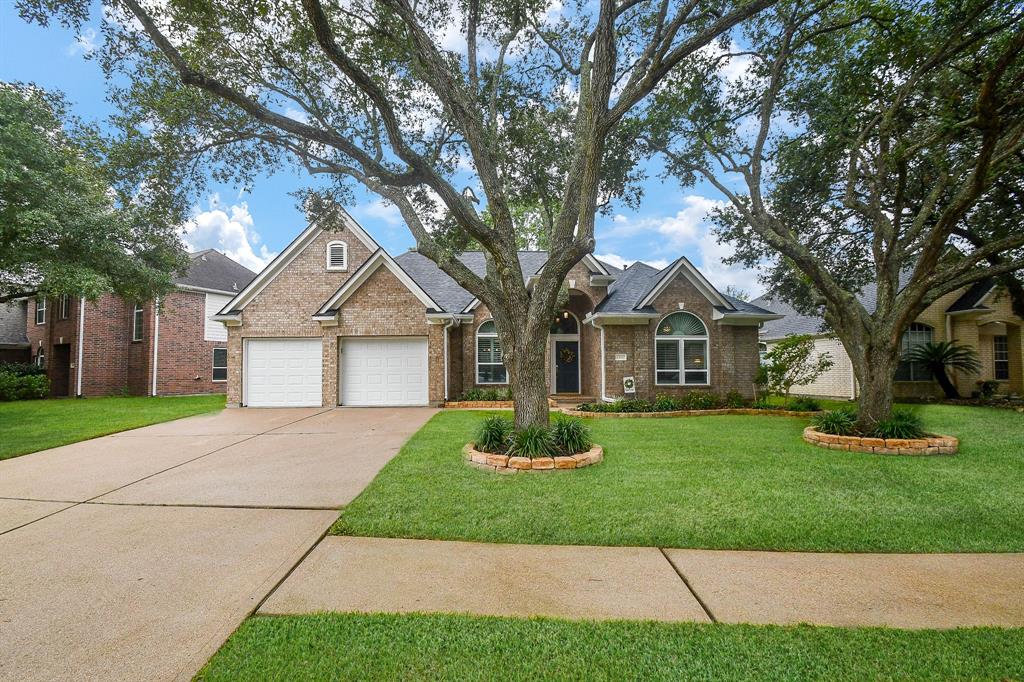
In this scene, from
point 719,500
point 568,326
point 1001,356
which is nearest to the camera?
point 719,500

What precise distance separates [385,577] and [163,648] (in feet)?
4.09

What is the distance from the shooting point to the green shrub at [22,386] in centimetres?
1688

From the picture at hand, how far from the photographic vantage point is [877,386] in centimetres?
759

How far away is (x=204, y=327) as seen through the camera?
64.7 ft

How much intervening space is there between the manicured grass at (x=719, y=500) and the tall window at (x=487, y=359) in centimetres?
707

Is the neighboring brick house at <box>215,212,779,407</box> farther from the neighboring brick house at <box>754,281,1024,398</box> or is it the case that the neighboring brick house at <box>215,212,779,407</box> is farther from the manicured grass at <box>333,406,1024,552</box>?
the manicured grass at <box>333,406,1024,552</box>

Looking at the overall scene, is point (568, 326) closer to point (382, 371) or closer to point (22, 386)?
point (382, 371)

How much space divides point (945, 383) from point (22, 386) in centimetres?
3340

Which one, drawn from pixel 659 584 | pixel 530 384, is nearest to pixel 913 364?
pixel 530 384

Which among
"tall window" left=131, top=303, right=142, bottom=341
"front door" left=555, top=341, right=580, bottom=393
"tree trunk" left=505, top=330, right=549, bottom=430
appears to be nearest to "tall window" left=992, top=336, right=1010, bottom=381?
"front door" left=555, top=341, right=580, bottom=393

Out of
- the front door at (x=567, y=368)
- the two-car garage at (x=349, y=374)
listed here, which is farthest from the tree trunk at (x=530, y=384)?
the front door at (x=567, y=368)

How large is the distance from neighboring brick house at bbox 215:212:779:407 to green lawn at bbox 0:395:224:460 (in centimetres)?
216

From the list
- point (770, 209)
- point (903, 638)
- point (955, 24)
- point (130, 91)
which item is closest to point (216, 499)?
point (903, 638)

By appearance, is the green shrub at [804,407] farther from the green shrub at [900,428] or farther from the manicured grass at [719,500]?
the green shrub at [900,428]
